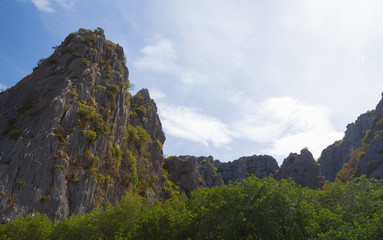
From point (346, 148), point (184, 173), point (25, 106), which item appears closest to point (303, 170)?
point (346, 148)

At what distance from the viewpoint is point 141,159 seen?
6769 centimetres

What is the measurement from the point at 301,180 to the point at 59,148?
9465 cm

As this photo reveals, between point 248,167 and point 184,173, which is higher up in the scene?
point 248,167

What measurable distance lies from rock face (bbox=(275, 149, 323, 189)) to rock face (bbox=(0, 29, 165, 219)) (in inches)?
2614

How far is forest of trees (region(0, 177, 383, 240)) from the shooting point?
21438 mm

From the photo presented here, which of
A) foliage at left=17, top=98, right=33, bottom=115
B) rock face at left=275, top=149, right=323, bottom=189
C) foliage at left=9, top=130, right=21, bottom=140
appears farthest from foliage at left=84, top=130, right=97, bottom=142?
rock face at left=275, top=149, right=323, bottom=189

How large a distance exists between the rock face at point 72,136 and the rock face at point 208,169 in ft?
80.7

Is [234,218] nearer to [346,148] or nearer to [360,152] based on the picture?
[360,152]

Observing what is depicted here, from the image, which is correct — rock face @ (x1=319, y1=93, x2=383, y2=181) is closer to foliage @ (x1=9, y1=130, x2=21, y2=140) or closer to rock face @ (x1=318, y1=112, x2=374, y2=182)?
rock face @ (x1=318, y1=112, x2=374, y2=182)

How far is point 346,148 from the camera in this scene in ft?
401

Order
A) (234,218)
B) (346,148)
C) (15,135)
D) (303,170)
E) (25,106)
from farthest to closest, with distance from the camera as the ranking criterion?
(346,148) → (303,170) → (25,106) → (15,135) → (234,218)

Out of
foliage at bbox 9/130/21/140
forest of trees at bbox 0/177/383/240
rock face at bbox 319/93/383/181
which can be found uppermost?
rock face at bbox 319/93/383/181

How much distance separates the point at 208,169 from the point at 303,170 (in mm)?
42454

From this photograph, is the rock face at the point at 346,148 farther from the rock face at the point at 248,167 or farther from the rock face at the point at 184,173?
the rock face at the point at 184,173
